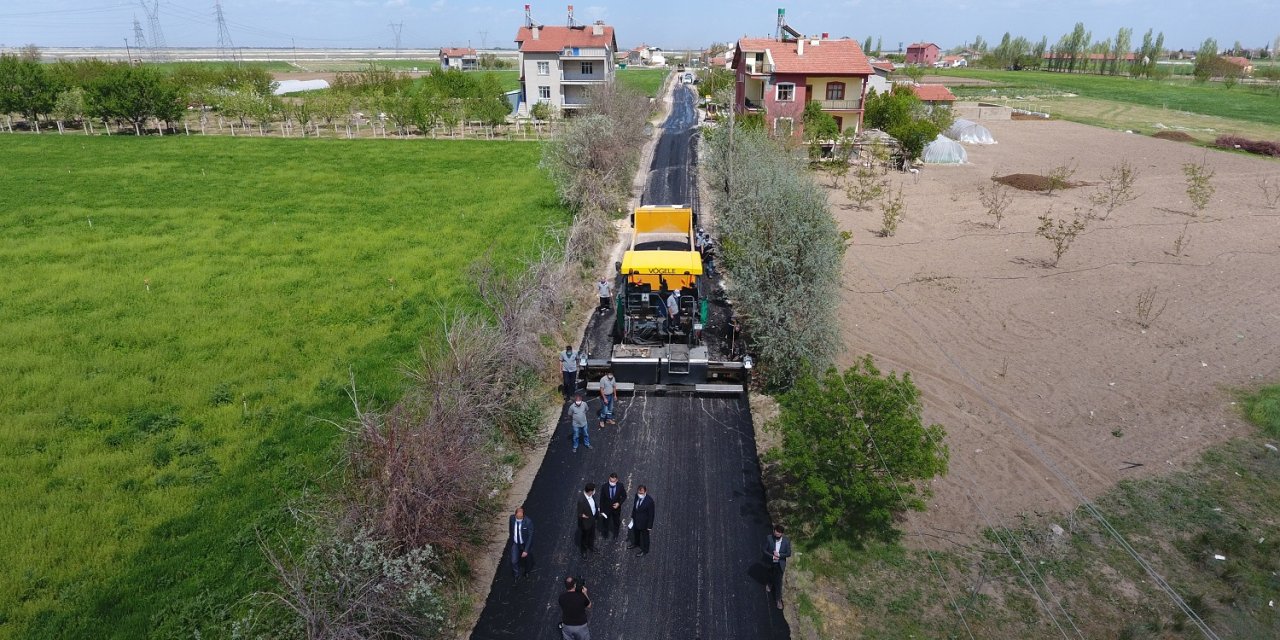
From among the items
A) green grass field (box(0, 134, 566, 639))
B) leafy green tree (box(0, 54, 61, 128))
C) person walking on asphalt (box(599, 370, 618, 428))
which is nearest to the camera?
green grass field (box(0, 134, 566, 639))

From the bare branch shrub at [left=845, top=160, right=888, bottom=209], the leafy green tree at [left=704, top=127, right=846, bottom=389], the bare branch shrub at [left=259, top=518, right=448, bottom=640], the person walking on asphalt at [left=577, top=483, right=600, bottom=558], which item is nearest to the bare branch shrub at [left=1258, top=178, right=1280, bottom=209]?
the bare branch shrub at [left=845, top=160, right=888, bottom=209]

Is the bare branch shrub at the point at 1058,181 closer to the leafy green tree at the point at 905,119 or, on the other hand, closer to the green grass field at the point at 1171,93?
the leafy green tree at the point at 905,119

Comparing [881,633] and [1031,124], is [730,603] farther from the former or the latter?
[1031,124]

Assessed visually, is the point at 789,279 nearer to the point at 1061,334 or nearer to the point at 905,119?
the point at 1061,334

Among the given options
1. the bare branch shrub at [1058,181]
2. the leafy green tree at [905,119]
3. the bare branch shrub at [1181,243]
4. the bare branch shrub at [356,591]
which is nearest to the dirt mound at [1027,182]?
the bare branch shrub at [1058,181]

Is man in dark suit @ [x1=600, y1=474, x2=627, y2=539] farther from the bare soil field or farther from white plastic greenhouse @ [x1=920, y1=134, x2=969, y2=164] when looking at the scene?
white plastic greenhouse @ [x1=920, y1=134, x2=969, y2=164]

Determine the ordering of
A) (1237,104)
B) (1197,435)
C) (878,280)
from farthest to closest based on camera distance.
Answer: (1237,104), (878,280), (1197,435)

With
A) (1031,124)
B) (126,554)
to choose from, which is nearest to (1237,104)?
(1031,124)
